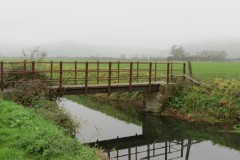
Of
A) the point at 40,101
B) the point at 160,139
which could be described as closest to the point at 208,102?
the point at 160,139

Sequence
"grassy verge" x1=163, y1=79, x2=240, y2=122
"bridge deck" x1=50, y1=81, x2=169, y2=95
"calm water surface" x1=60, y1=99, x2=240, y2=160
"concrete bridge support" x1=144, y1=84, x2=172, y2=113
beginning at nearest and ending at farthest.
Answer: "calm water surface" x1=60, y1=99, x2=240, y2=160, "bridge deck" x1=50, y1=81, x2=169, y2=95, "grassy verge" x1=163, y1=79, x2=240, y2=122, "concrete bridge support" x1=144, y1=84, x2=172, y2=113

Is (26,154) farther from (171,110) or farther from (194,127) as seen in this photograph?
(171,110)

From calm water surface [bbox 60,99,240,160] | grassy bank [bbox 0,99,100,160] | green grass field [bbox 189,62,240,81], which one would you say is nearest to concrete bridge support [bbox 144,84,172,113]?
calm water surface [bbox 60,99,240,160]

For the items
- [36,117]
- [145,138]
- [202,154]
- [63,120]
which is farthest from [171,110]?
[36,117]

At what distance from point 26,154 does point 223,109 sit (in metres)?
14.4

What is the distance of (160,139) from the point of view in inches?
695

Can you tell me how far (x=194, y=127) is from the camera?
19.8 m

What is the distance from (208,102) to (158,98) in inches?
138

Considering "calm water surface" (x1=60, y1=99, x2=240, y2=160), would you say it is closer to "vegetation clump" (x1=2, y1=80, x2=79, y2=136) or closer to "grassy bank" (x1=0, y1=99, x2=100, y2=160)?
"vegetation clump" (x1=2, y1=80, x2=79, y2=136)

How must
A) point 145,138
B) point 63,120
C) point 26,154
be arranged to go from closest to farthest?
1. point 26,154
2. point 63,120
3. point 145,138

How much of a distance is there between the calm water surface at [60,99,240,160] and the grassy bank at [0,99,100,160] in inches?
103

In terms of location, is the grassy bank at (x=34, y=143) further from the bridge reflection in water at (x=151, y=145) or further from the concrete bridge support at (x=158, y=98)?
the concrete bridge support at (x=158, y=98)

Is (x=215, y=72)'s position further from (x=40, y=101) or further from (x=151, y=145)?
(x=40, y=101)

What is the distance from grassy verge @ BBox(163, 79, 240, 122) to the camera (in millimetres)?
20547
